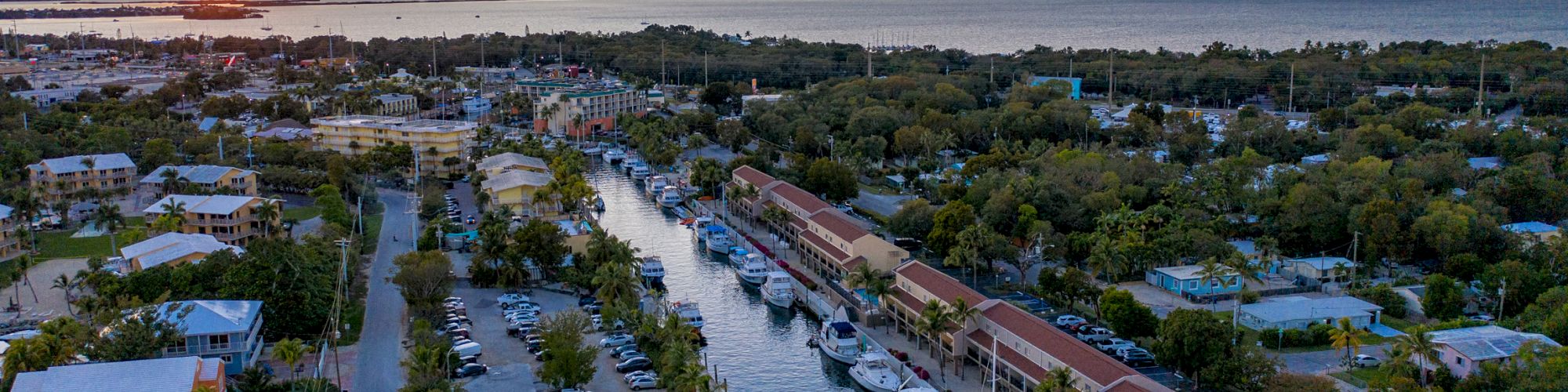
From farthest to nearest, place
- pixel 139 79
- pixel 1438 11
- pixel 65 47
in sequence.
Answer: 1. pixel 1438 11
2. pixel 65 47
3. pixel 139 79

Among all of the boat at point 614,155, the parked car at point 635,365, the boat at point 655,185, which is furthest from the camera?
the boat at point 614,155

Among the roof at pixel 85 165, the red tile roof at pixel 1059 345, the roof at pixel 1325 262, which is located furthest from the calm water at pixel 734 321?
the roof at pixel 85 165

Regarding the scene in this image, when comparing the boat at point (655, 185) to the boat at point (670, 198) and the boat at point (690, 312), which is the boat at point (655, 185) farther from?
the boat at point (690, 312)

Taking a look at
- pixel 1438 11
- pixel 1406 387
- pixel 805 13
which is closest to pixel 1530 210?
pixel 1406 387

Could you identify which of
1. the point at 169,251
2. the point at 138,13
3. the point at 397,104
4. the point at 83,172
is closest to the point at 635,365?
the point at 169,251

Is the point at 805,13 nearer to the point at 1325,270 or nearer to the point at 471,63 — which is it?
the point at 471,63

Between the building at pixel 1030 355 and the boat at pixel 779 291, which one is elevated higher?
the building at pixel 1030 355

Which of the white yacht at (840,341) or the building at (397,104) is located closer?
the white yacht at (840,341)

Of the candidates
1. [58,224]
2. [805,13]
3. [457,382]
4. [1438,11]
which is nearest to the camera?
[457,382]
